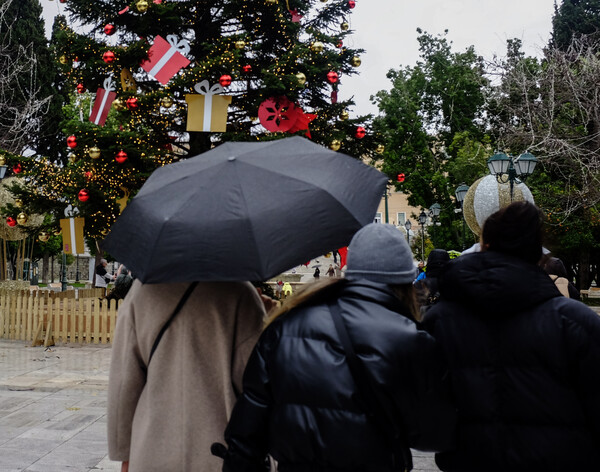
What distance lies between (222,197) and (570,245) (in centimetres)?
3001

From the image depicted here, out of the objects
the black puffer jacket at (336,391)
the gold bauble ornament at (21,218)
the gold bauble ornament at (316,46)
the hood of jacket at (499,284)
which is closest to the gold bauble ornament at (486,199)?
the hood of jacket at (499,284)

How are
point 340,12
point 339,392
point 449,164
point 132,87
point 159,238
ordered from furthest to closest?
point 449,164 < point 340,12 < point 132,87 < point 159,238 < point 339,392

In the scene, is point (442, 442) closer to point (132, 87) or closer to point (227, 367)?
point (227, 367)

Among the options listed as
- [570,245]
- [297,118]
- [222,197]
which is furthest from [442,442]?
[570,245]

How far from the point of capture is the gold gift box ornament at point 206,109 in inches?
414

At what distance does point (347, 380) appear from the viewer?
1.84 meters

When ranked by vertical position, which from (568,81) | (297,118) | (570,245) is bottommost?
(570,245)

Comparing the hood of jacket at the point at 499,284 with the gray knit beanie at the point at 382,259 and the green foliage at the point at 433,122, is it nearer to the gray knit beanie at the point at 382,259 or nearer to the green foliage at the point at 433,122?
the gray knit beanie at the point at 382,259

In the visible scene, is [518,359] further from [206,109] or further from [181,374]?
[206,109]

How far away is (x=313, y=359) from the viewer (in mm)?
1891

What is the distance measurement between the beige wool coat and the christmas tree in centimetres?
835

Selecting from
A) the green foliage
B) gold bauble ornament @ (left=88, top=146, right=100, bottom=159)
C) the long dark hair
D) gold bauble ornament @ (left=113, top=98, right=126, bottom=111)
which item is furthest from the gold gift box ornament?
the green foliage

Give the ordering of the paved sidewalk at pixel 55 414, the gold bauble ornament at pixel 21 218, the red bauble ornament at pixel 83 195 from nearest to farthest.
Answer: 1. the paved sidewalk at pixel 55 414
2. the red bauble ornament at pixel 83 195
3. the gold bauble ornament at pixel 21 218

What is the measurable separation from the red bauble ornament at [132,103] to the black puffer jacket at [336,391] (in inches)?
373
